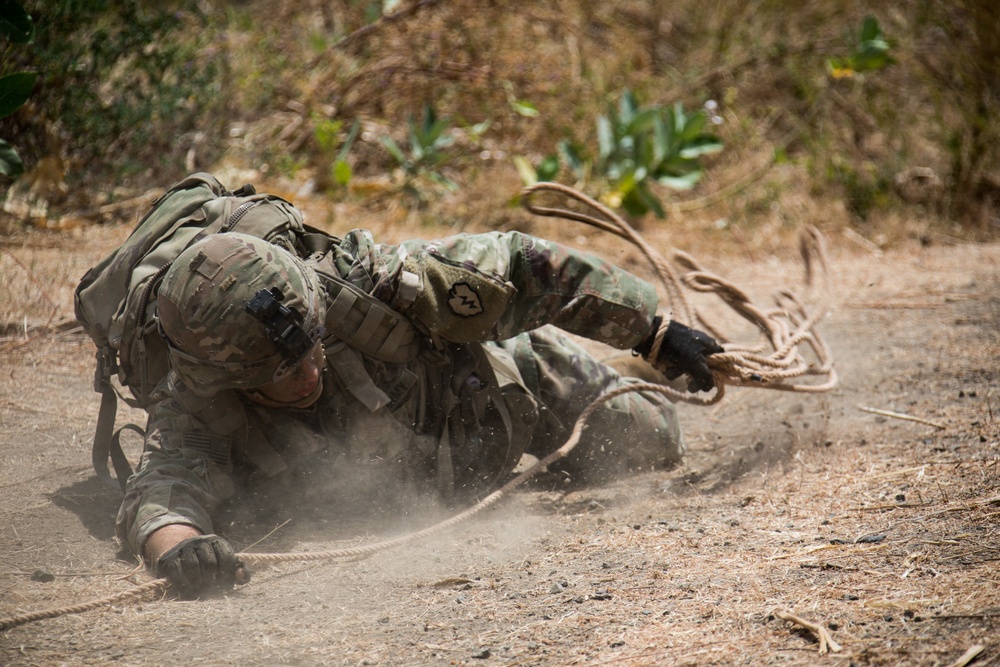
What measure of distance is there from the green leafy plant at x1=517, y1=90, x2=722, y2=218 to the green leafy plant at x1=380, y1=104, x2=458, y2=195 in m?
0.54

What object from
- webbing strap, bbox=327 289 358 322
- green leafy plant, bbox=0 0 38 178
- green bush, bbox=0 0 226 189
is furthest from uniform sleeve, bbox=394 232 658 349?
green bush, bbox=0 0 226 189

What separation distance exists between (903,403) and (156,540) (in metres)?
2.75

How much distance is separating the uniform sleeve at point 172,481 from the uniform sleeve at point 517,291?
702mm

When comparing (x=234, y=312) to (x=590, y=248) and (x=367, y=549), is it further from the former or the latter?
(x=590, y=248)

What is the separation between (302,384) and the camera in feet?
8.08

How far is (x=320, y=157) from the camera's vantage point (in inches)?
251

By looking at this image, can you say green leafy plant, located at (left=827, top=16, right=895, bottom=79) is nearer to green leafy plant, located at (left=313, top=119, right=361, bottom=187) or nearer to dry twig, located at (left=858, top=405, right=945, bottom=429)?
green leafy plant, located at (left=313, top=119, right=361, bottom=187)

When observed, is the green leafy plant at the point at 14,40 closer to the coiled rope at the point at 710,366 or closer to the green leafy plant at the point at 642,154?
the coiled rope at the point at 710,366

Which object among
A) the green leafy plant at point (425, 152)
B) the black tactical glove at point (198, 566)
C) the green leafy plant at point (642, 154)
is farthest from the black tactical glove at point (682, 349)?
the green leafy plant at point (425, 152)

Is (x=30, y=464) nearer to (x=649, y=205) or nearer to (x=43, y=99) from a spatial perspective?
(x=43, y=99)

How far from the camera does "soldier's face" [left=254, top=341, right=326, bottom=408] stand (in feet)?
7.88

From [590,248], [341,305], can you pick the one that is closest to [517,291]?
[341,305]

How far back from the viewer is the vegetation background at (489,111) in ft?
16.7

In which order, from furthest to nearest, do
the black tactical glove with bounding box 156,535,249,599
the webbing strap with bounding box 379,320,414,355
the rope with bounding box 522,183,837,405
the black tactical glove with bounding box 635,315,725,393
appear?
the rope with bounding box 522,183,837,405, the black tactical glove with bounding box 635,315,725,393, the webbing strap with bounding box 379,320,414,355, the black tactical glove with bounding box 156,535,249,599
